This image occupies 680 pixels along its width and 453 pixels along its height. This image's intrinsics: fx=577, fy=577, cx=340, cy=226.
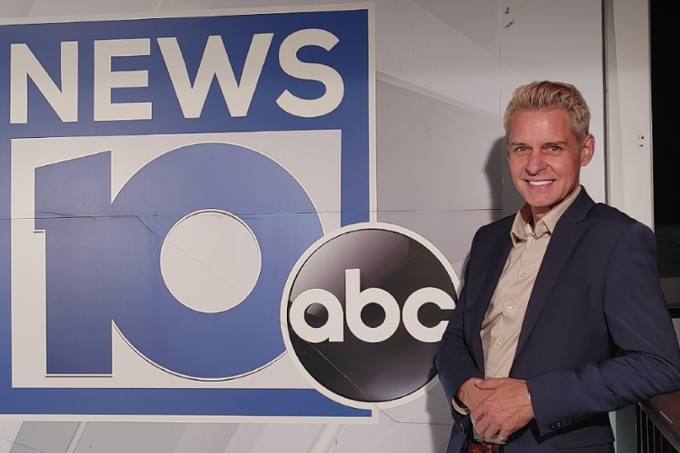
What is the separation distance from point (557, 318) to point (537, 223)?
237mm

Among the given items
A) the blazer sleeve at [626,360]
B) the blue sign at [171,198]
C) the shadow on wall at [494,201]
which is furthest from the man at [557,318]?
the blue sign at [171,198]

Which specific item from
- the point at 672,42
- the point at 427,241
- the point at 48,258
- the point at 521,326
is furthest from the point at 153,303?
the point at 672,42

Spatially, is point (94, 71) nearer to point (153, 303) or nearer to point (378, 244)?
point (153, 303)

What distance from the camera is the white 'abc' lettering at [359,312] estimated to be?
1898 mm

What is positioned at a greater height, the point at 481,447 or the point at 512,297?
the point at 512,297

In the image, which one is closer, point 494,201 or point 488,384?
point 488,384

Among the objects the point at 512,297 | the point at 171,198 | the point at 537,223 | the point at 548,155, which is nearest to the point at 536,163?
the point at 548,155

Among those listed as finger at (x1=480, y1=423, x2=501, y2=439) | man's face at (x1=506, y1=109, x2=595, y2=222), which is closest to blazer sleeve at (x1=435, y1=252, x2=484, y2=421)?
finger at (x1=480, y1=423, x2=501, y2=439)

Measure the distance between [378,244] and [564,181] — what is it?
2.43ft

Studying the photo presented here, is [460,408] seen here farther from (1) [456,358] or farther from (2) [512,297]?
(2) [512,297]

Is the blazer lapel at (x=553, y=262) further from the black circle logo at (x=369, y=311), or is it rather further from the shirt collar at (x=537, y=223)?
the black circle logo at (x=369, y=311)

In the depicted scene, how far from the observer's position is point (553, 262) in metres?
1.24

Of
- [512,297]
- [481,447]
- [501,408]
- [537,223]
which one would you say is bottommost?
[481,447]

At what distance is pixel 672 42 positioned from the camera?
2.13 meters
